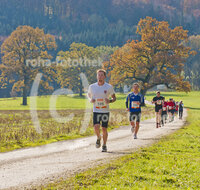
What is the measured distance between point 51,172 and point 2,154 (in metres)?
3.45

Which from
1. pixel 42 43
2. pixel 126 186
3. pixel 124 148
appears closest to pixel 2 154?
pixel 124 148

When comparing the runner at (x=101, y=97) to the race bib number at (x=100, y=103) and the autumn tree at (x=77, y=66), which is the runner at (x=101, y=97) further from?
the autumn tree at (x=77, y=66)

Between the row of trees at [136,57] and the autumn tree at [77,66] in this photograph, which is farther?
the autumn tree at [77,66]

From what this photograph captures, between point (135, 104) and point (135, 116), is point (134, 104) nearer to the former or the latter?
point (135, 104)

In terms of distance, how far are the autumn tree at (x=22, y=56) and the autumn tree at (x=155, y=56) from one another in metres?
13.4

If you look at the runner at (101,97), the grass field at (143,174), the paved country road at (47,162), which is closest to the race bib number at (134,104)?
the paved country road at (47,162)

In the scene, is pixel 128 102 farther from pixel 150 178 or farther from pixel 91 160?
A: pixel 150 178

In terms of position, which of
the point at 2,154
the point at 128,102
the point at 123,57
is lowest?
the point at 2,154

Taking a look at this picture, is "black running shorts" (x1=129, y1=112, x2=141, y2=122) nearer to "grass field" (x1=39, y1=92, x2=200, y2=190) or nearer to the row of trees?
"grass field" (x1=39, y1=92, x2=200, y2=190)

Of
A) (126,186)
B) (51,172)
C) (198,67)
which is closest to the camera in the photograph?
(126,186)

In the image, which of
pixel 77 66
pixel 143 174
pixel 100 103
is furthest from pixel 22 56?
pixel 143 174

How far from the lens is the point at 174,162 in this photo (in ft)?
27.1

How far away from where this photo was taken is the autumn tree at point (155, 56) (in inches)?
1858

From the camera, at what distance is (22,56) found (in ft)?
167
